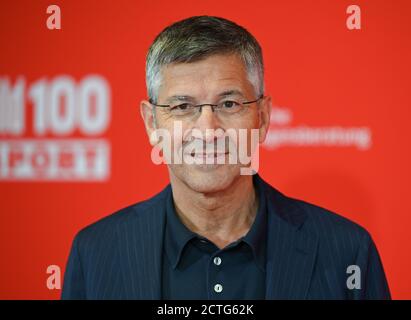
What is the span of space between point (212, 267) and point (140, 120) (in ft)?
2.49

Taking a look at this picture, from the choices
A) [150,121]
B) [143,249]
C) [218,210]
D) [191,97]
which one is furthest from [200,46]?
[143,249]

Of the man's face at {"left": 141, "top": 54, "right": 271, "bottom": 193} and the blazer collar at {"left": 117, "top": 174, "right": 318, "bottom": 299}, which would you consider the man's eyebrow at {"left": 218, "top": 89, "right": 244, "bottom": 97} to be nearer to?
the man's face at {"left": 141, "top": 54, "right": 271, "bottom": 193}

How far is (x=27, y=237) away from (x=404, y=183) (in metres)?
1.36

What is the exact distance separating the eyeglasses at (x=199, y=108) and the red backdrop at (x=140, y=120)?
0.52 meters

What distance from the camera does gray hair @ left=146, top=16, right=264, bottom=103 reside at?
157 centimetres

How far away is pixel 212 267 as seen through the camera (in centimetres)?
159

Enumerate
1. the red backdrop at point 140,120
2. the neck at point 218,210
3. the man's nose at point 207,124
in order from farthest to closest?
the red backdrop at point 140,120 → the neck at point 218,210 → the man's nose at point 207,124

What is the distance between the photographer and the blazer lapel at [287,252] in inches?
62.1

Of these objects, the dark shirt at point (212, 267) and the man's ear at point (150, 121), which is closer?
the dark shirt at point (212, 267)

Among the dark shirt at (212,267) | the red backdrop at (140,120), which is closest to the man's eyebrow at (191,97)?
the dark shirt at (212,267)

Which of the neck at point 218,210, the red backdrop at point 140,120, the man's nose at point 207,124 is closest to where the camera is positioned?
the man's nose at point 207,124

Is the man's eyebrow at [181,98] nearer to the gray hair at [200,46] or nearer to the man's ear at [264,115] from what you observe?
the gray hair at [200,46]

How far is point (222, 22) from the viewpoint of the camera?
5.34 ft

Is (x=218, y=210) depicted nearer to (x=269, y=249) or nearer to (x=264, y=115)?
(x=269, y=249)
